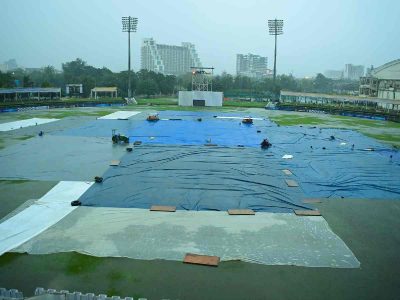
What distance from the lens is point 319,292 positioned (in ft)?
→ 25.5

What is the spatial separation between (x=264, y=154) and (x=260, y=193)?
7605 millimetres

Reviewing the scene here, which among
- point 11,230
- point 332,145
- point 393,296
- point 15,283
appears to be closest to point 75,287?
point 15,283

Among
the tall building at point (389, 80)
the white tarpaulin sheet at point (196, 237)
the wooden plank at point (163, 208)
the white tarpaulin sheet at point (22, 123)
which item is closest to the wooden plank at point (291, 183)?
the white tarpaulin sheet at point (196, 237)

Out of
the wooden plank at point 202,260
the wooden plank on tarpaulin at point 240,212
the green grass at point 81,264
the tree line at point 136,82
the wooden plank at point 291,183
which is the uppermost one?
the tree line at point 136,82

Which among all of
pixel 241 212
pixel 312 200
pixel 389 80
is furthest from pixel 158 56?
pixel 241 212

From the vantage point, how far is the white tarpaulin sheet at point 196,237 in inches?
366

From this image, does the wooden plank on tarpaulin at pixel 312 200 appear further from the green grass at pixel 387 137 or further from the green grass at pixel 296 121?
the green grass at pixel 296 121

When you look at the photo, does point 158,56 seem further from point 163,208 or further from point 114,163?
point 163,208

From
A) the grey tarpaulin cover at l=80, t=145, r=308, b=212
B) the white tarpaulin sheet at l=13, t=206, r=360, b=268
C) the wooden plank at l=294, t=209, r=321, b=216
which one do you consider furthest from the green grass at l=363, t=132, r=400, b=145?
the white tarpaulin sheet at l=13, t=206, r=360, b=268

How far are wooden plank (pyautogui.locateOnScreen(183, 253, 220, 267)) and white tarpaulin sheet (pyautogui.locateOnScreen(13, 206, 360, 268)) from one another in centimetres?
23

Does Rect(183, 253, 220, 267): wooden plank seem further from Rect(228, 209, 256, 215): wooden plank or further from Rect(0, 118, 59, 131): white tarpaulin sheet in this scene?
Rect(0, 118, 59, 131): white tarpaulin sheet

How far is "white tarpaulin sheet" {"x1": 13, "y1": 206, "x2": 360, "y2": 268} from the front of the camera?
30.5 feet

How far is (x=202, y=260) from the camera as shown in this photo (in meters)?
8.95

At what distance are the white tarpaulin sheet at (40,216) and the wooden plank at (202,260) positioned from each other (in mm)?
4728
